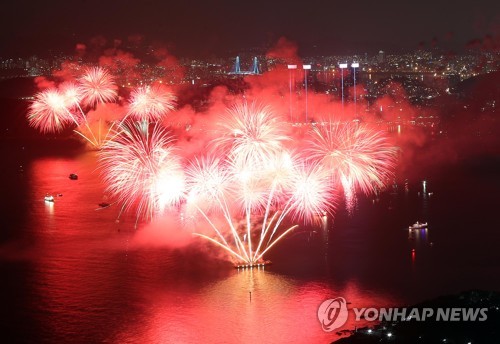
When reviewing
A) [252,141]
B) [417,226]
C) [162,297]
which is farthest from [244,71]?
[162,297]

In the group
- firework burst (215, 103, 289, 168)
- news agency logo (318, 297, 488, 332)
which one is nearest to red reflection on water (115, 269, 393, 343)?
news agency logo (318, 297, 488, 332)

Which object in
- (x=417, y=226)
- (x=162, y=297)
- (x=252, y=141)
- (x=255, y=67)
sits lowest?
(x=162, y=297)

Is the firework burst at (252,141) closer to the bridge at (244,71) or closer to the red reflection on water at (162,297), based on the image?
the red reflection on water at (162,297)

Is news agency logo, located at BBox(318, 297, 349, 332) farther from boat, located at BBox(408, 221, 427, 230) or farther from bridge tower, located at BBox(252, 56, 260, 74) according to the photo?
bridge tower, located at BBox(252, 56, 260, 74)

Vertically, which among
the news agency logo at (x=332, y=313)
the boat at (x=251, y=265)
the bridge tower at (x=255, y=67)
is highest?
the bridge tower at (x=255, y=67)

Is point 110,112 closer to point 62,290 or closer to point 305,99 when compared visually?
point 305,99

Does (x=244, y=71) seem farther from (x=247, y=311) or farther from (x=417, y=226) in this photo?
(x=247, y=311)

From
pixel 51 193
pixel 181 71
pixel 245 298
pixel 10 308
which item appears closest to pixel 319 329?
pixel 245 298

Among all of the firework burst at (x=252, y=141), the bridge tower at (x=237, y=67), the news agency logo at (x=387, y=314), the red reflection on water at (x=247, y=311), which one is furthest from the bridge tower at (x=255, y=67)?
the news agency logo at (x=387, y=314)
